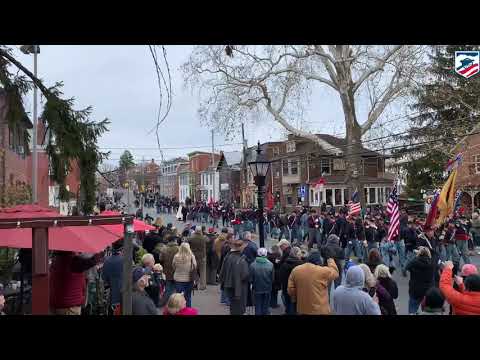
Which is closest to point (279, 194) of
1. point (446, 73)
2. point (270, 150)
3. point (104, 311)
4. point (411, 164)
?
point (270, 150)

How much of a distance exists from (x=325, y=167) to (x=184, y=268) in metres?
43.0

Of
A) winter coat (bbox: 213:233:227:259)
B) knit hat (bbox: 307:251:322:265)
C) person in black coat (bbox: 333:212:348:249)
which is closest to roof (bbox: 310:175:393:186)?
person in black coat (bbox: 333:212:348:249)

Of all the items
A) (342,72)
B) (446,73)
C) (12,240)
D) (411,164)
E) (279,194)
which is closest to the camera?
(12,240)

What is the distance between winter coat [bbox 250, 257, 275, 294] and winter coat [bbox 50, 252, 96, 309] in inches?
150

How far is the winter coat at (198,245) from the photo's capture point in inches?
468

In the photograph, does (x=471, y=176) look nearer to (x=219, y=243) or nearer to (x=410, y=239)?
(x=410, y=239)

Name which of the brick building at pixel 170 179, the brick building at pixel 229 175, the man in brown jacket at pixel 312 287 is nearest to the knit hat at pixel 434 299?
the man in brown jacket at pixel 312 287

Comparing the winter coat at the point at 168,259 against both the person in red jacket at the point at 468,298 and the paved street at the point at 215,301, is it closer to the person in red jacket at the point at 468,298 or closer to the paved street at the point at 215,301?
the paved street at the point at 215,301

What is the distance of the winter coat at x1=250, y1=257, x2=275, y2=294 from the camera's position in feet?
29.3

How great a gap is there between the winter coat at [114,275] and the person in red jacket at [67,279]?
2299mm

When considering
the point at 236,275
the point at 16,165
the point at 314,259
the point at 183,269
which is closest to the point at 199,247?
the point at 183,269
